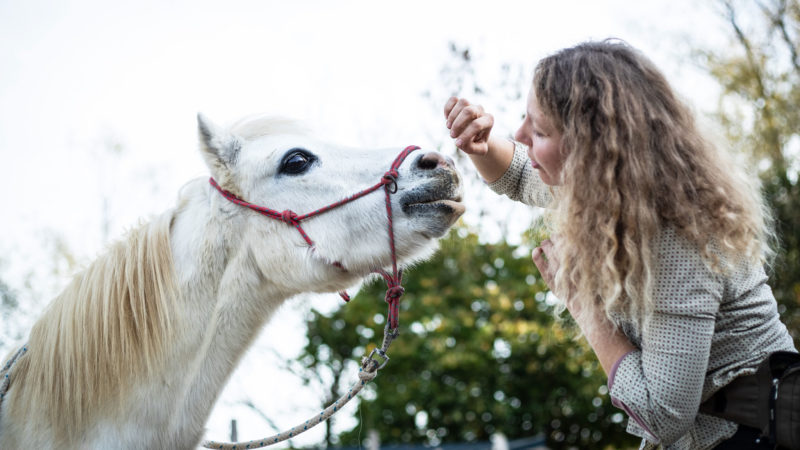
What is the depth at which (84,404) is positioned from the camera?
2139mm

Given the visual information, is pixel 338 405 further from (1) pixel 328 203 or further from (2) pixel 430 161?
(2) pixel 430 161

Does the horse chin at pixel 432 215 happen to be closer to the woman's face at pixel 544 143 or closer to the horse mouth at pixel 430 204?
the horse mouth at pixel 430 204

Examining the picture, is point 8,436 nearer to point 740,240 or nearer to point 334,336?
point 740,240

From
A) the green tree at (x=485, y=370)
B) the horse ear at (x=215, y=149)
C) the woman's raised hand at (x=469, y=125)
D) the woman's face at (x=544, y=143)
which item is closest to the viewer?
the woman's face at (x=544, y=143)

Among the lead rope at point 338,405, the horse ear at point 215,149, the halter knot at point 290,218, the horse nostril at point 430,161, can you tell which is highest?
the horse ear at point 215,149

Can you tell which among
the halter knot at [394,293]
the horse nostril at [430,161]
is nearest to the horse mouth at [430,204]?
the horse nostril at [430,161]

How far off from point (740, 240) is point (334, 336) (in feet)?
38.9

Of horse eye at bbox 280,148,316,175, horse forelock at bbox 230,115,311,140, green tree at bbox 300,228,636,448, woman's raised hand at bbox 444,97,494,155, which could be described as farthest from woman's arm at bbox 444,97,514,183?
green tree at bbox 300,228,636,448

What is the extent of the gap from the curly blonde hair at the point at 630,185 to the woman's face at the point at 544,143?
0.10 ft

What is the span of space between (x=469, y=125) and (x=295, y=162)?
2.25 feet

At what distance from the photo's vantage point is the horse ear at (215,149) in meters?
2.43

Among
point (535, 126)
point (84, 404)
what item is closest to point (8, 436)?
point (84, 404)

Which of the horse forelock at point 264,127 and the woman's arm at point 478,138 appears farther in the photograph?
the horse forelock at point 264,127

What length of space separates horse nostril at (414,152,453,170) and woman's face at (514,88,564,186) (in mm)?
400
